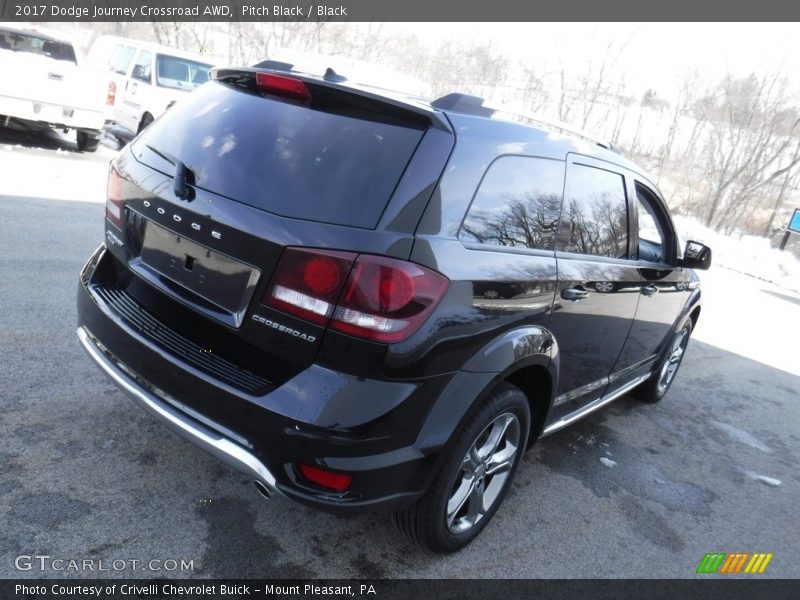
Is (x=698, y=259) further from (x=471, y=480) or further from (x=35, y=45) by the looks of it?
(x=35, y=45)

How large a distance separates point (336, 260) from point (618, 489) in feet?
8.37

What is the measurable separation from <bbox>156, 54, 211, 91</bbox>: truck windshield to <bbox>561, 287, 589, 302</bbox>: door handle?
1076 cm

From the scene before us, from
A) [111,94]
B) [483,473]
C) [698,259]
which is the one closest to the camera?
[483,473]

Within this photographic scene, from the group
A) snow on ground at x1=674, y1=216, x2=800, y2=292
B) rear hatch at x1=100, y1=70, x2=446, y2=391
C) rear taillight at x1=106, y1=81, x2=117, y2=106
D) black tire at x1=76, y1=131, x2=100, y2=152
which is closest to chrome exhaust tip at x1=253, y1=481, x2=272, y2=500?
rear hatch at x1=100, y1=70, x2=446, y2=391

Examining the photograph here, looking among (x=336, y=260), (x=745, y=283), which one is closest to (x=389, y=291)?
(x=336, y=260)

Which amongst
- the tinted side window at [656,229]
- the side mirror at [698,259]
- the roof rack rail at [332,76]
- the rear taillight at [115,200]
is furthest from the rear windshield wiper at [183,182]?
the side mirror at [698,259]

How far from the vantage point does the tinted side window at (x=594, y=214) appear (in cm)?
302

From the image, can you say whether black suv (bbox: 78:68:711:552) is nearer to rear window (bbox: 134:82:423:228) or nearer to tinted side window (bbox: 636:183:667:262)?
rear window (bbox: 134:82:423:228)

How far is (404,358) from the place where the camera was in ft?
6.91

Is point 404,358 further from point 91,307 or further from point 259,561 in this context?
point 91,307

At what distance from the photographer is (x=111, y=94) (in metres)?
10.0

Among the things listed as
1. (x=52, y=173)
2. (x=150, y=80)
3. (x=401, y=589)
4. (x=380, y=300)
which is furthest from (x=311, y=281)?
(x=150, y=80)

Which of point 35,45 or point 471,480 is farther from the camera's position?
point 35,45

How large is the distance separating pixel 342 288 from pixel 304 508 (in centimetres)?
132
